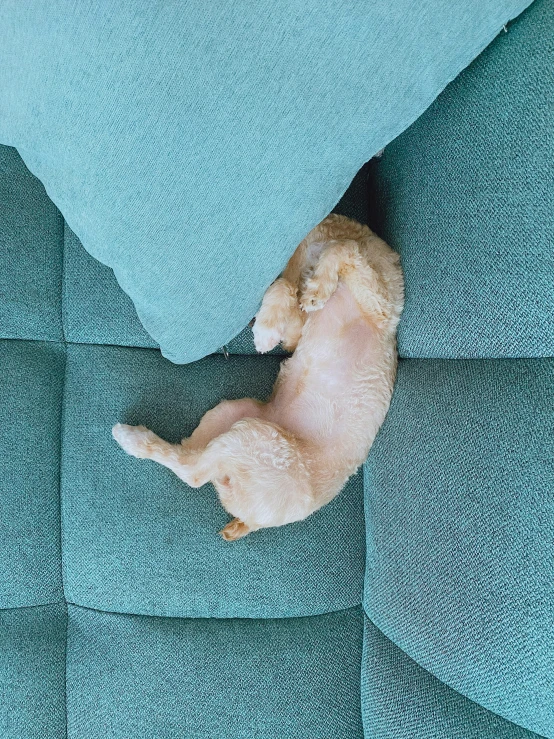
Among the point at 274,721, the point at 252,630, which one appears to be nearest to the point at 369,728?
the point at 274,721

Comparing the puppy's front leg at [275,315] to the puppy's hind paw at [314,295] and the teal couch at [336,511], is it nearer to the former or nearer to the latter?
the puppy's hind paw at [314,295]

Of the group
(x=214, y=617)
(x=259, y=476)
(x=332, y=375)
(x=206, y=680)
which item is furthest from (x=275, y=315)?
(x=206, y=680)

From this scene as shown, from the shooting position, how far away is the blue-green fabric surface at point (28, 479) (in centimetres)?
142

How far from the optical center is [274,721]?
142 centimetres

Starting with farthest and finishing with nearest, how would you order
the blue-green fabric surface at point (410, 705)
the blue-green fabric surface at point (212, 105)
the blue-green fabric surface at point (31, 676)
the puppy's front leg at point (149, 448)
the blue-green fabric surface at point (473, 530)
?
the puppy's front leg at point (149, 448) → the blue-green fabric surface at point (31, 676) → the blue-green fabric surface at point (410, 705) → the blue-green fabric surface at point (473, 530) → the blue-green fabric surface at point (212, 105)

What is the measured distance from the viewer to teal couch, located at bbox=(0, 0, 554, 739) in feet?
3.92

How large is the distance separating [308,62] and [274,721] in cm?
148

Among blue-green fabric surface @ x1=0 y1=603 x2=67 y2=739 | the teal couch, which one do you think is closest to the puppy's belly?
the teal couch

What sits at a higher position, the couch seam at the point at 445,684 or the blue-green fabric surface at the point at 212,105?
the blue-green fabric surface at the point at 212,105

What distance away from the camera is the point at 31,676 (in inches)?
54.1

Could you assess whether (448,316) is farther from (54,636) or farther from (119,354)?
(54,636)

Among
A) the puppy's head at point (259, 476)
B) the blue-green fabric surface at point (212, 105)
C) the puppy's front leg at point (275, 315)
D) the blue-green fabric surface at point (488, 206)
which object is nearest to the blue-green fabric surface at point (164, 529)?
the puppy's head at point (259, 476)

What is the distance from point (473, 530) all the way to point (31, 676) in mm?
1088

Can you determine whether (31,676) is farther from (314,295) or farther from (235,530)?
(314,295)
